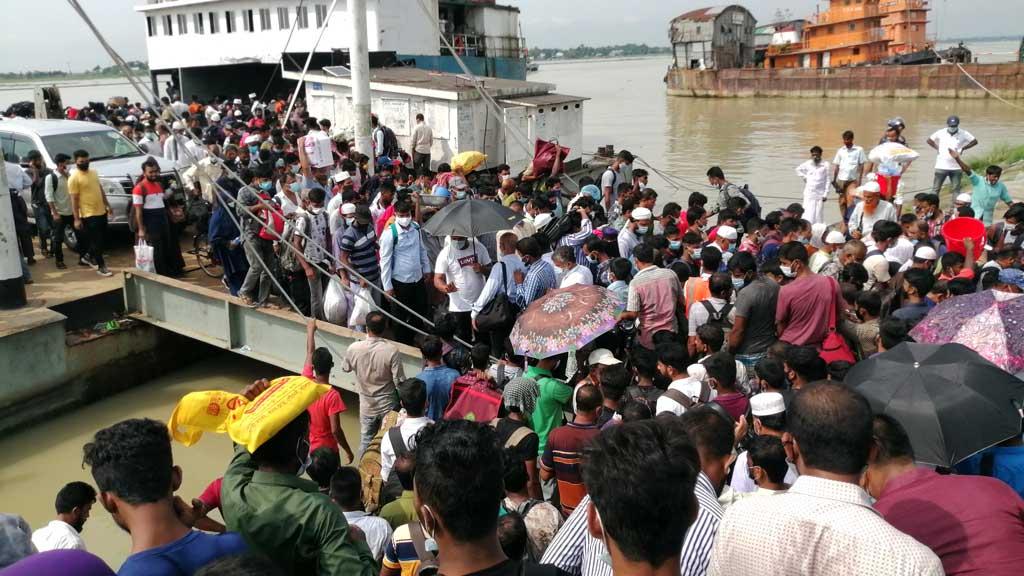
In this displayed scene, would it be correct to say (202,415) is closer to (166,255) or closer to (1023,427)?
(1023,427)

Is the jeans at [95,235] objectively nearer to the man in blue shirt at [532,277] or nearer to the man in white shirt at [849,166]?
the man in blue shirt at [532,277]

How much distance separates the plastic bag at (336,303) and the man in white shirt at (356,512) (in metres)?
4.14

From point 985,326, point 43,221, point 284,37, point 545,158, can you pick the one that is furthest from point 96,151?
point 284,37

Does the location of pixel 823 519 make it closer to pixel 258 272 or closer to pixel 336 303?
pixel 336 303

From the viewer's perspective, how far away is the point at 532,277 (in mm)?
6324

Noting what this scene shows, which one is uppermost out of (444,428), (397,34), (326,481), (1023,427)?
(397,34)

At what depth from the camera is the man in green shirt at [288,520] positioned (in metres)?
2.86

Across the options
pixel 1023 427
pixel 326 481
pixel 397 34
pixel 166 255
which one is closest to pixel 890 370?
pixel 1023 427

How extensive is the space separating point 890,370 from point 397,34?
2310 cm

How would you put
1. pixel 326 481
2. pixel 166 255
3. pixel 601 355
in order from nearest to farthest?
pixel 326 481 → pixel 601 355 → pixel 166 255

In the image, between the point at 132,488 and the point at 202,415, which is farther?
the point at 202,415

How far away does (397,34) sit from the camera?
2456 centimetres

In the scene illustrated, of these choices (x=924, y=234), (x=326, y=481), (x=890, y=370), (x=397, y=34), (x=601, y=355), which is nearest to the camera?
(x=890, y=370)

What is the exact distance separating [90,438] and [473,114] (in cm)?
928
